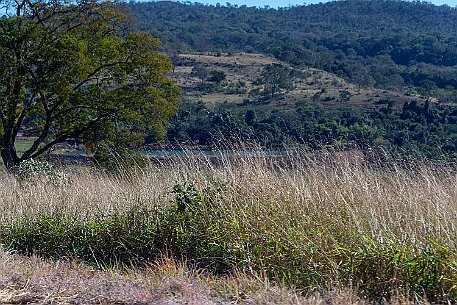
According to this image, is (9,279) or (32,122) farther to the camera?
(32,122)

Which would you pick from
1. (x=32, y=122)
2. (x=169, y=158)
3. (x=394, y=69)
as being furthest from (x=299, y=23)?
(x=169, y=158)

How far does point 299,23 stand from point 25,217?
124 meters

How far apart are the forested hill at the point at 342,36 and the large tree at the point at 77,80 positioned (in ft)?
55.0

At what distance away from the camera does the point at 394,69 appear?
59.7 m

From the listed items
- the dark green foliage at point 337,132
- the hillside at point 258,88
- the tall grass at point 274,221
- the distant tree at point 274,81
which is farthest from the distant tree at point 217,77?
the tall grass at point 274,221

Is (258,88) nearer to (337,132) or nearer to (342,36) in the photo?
(337,132)

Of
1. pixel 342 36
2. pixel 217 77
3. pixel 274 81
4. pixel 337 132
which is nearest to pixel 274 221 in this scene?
pixel 337 132

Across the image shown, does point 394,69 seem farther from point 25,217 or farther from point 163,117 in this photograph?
point 25,217

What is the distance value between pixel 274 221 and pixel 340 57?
226 feet

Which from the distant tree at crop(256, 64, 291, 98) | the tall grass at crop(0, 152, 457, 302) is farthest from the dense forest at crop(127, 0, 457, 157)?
the distant tree at crop(256, 64, 291, 98)

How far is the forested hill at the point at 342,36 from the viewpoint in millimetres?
54628

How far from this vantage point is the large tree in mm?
19119

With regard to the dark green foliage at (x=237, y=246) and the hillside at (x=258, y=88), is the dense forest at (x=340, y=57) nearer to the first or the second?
the hillside at (x=258, y=88)

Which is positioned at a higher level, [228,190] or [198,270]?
[228,190]
